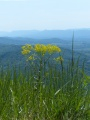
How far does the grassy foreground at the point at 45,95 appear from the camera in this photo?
2975mm

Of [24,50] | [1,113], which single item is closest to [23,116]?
[1,113]

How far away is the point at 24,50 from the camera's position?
616 cm

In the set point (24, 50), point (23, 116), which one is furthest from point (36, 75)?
point (24, 50)

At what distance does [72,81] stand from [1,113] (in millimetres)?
788

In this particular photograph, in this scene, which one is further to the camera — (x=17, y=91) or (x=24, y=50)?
(x=24, y=50)

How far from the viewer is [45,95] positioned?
10.4 ft

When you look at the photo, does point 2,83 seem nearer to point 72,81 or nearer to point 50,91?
point 50,91

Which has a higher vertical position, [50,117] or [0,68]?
[0,68]

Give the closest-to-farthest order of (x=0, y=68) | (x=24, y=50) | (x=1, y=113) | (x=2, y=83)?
1. (x=1, y=113)
2. (x=2, y=83)
3. (x=0, y=68)
4. (x=24, y=50)

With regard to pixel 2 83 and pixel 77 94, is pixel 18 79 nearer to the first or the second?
pixel 2 83

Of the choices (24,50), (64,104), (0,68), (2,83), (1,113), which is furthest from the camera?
(24,50)

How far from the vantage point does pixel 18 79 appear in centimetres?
347

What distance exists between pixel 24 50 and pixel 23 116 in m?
3.32

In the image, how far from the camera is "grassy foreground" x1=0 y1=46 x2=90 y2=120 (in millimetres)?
2975
